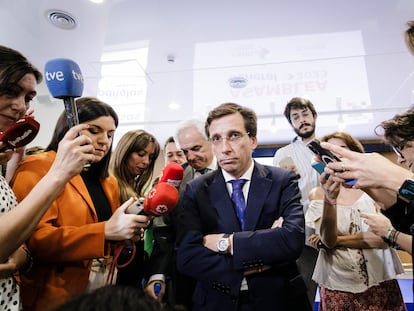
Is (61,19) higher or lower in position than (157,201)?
higher

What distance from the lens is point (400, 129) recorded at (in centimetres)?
152

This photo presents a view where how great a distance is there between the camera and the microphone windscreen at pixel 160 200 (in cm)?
119

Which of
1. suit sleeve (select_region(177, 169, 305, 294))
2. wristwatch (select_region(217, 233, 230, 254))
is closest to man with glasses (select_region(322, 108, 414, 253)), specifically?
suit sleeve (select_region(177, 169, 305, 294))

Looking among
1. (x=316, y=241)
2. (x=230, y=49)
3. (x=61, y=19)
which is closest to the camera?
(x=316, y=241)

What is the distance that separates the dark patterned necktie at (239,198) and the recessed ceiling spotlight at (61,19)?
278cm

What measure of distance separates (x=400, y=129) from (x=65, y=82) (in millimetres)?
1516

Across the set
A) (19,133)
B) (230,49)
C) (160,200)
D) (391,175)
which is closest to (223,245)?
(160,200)

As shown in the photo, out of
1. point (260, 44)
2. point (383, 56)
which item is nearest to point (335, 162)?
point (260, 44)

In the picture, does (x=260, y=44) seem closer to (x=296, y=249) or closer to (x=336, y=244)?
(x=336, y=244)

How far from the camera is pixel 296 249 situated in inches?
52.4

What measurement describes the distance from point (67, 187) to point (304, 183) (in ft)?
5.48

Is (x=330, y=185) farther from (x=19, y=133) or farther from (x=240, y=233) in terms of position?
(x=19, y=133)

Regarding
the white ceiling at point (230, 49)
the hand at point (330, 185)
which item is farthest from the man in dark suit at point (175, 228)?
the white ceiling at point (230, 49)

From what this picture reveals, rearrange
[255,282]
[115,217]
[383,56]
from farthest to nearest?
[383,56], [255,282], [115,217]
